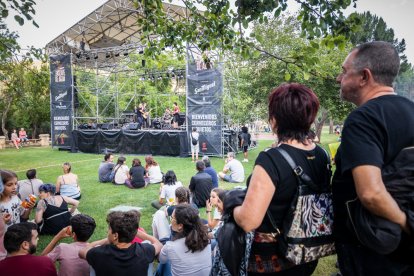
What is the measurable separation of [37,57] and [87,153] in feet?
47.6

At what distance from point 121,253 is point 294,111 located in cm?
194

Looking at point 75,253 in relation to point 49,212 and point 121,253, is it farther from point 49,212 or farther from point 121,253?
point 49,212

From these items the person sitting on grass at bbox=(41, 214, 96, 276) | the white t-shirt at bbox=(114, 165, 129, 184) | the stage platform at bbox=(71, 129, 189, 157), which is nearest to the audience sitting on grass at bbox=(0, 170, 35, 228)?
the person sitting on grass at bbox=(41, 214, 96, 276)

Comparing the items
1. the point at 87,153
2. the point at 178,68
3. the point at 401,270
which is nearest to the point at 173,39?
the point at 401,270

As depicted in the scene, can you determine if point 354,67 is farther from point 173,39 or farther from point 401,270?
point 173,39

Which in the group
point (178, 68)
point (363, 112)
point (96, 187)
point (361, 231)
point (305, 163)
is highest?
point (178, 68)

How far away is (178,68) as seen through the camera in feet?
→ 67.1

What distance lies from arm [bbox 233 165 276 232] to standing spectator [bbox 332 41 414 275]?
0.36 meters

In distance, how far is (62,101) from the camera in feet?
62.7

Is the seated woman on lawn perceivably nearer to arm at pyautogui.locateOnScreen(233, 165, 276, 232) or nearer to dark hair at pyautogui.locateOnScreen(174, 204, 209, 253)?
dark hair at pyautogui.locateOnScreen(174, 204, 209, 253)

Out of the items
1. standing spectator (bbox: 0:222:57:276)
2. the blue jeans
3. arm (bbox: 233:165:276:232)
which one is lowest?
standing spectator (bbox: 0:222:57:276)

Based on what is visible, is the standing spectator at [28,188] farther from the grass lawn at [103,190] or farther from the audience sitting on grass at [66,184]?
the grass lawn at [103,190]

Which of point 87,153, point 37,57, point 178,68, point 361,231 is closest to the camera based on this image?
point 361,231

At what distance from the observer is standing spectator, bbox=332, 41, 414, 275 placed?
129 cm
